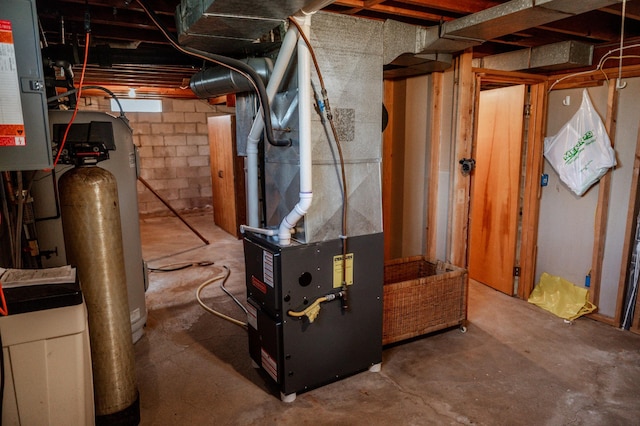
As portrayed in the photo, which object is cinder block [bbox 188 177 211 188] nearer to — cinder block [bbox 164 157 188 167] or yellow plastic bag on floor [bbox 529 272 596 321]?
cinder block [bbox 164 157 188 167]

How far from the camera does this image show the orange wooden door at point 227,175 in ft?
18.8

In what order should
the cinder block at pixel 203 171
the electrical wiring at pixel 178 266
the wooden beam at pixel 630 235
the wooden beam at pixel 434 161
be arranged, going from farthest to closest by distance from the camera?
the cinder block at pixel 203 171, the electrical wiring at pixel 178 266, the wooden beam at pixel 434 161, the wooden beam at pixel 630 235

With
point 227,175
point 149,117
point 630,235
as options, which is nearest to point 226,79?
point 630,235

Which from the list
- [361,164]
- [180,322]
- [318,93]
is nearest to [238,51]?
[318,93]

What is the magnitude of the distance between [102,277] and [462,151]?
242 cm

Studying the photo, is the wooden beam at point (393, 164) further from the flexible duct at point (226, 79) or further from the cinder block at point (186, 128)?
the cinder block at point (186, 128)

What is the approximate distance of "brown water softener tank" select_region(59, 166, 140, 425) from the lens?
1.93 meters

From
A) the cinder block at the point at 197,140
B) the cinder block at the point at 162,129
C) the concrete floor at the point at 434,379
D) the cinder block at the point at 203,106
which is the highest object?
the cinder block at the point at 203,106

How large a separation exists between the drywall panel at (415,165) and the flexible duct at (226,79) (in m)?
1.50

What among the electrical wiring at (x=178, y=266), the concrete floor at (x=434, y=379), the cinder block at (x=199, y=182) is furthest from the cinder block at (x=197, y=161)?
the concrete floor at (x=434, y=379)

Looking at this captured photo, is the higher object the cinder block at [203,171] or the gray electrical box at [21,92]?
the gray electrical box at [21,92]

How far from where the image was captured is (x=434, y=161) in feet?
10.6

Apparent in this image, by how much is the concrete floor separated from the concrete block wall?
4327mm

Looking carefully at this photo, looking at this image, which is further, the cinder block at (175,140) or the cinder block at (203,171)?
the cinder block at (203,171)
